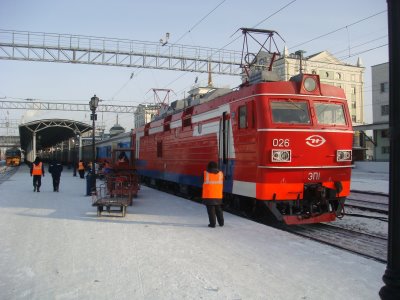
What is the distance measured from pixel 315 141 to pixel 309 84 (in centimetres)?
134

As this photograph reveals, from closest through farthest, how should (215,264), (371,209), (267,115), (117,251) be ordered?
(215,264) < (117,251) < (267,115) < (371,209)

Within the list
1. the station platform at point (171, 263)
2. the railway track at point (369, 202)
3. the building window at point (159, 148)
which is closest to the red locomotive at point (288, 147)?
the station platform at point (171, 263)

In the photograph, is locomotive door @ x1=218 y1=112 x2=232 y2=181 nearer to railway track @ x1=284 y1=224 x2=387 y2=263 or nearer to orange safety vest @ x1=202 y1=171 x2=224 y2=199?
orange safety vest @ x1=202 y1=171 x2=224 y2=199

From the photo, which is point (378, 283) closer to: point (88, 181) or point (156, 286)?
point (156, 286)

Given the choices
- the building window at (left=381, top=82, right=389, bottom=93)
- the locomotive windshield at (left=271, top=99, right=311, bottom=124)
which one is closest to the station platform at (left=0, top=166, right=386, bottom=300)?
the locomotive windshield at (left=271, top=99, right=311, bottom=124)

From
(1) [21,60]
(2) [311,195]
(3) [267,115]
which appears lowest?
(2) [311,195]

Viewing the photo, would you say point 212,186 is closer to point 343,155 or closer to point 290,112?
point 290,112

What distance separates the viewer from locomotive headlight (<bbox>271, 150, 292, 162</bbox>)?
340 inches

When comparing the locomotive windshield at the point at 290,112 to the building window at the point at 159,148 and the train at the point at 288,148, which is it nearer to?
the train at the point at 288,148

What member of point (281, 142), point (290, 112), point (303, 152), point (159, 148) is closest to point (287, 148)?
point (281, 142)

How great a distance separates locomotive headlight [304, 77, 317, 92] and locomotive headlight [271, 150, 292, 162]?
1628 mm

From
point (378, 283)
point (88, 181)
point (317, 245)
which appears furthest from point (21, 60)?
point (378, 283)

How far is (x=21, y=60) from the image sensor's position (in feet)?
72.3

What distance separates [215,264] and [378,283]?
82.8 inches
